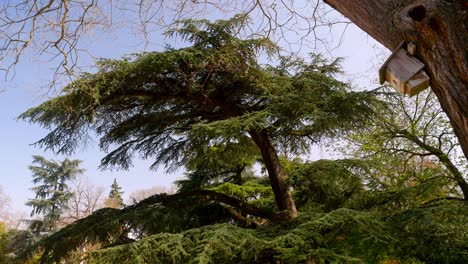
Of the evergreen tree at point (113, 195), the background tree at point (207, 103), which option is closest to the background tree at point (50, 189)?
the evergreen tree at point (113, 195)

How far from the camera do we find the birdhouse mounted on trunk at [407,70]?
1516 mm

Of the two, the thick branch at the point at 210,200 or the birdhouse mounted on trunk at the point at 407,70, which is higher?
the thick branch at the point at 210,200

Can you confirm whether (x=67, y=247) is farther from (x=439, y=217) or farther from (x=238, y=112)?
(x=439, y=217)

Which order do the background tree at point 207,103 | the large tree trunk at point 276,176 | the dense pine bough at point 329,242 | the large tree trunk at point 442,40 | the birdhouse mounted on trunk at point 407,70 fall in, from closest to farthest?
the large tree trunk at point 442,40
the birdhouse mounted on trunk at point 407,70
the dense pine bough at point 329,242
the background tree at point 207,103
the large tree trunk at point 276,176

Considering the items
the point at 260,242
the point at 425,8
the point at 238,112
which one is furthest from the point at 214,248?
the point at 238,112

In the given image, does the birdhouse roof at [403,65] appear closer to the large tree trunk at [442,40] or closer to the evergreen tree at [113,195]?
the large tree trunk at [442,40]

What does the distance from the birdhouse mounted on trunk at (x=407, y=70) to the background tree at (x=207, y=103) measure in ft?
8.92

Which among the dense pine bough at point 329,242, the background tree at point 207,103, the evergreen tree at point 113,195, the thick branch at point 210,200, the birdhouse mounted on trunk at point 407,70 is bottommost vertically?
the dense pine bough at point 329,242

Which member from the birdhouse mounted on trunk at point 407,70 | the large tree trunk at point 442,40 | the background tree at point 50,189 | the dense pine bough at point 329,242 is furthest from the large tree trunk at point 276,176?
the background tree at point 50,189

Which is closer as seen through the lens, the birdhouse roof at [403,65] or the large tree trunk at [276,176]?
the birdhouse roof at [403,65]

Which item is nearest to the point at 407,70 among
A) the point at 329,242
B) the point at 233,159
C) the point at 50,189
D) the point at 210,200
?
the point at 329,242

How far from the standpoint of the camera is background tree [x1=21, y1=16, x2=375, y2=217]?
15.8 ft

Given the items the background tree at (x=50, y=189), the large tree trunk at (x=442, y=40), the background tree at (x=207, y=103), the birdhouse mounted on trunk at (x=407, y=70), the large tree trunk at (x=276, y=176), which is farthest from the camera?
the background tree at (x=50, y=189)

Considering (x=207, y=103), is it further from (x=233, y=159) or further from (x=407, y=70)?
(x=407, y=70)
